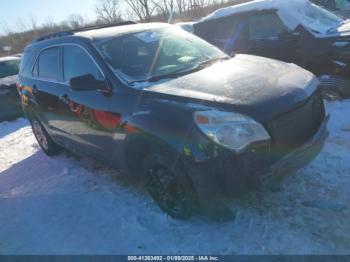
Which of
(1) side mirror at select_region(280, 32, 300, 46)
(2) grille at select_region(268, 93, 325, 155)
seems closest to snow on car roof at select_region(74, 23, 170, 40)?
(2) grille at select_region(268, 93, 325, 155)

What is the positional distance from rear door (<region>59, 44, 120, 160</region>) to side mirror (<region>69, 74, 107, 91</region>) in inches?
2.6

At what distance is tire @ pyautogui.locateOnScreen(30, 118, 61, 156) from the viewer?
17.5 feet

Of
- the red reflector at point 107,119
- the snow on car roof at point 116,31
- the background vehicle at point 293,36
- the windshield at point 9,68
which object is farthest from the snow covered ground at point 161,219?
the windshield at point 9,68

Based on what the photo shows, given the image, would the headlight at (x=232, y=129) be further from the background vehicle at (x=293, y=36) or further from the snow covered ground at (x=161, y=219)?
the background vehicle at (x=293, y=36)

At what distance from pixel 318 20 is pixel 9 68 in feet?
26.2

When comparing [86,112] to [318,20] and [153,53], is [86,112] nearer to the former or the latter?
[153,53]

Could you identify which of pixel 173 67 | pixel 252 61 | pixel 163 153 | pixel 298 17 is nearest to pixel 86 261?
pixel 163 153

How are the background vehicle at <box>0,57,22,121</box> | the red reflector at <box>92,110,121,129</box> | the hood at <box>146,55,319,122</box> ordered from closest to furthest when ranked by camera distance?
the hood at <box>146,55,319,122</box> < the red reflector at <box>92,110,121,129</box> < the background vehicle at <box>0,57,22,121</box>

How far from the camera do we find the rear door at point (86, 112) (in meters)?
3.41

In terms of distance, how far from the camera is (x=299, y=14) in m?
5.86

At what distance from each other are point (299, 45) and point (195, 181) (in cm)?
398

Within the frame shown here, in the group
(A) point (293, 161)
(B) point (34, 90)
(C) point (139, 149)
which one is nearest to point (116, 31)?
(C) point (139, 149)

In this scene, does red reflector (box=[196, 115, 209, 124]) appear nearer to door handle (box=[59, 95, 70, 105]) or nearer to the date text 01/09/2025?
the date text 01/09/2025

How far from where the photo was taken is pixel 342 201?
312 cm
